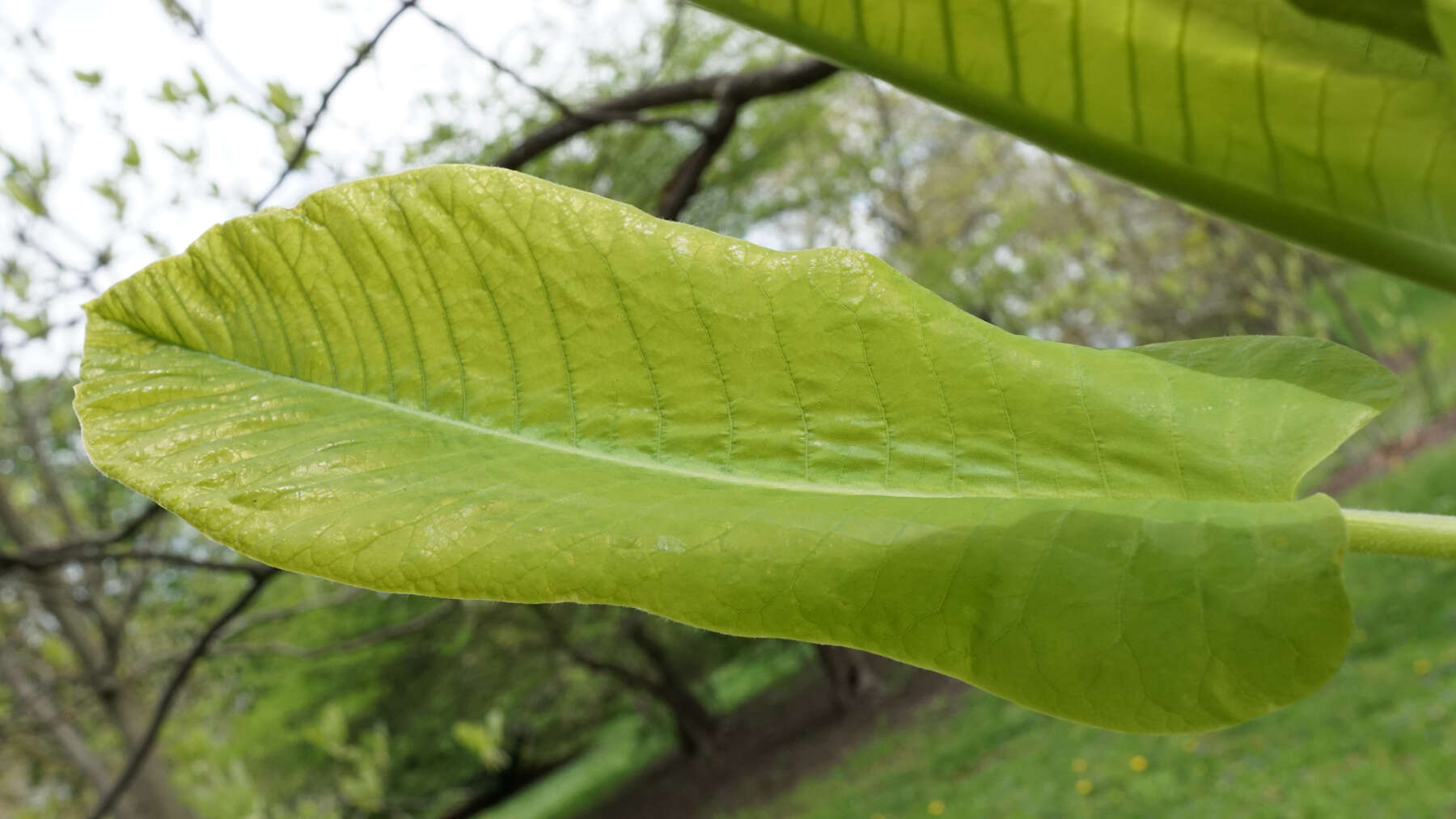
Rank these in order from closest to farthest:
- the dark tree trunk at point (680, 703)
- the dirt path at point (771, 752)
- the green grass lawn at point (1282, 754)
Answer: the green grass lawn at point (1282, 754) < the dirt path at point (771, 752) < the dark tree trunk at point (680, 703)

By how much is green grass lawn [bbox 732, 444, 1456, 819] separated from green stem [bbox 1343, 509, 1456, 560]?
4.03 meters

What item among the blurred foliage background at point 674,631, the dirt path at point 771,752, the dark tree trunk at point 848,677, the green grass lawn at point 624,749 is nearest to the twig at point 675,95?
the blurred foliage background at point 674,631

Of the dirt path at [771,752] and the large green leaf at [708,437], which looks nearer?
the large green leaf at [708,437]

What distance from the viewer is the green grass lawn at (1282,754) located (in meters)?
5.65

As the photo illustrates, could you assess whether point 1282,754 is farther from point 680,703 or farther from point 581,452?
point 680,703

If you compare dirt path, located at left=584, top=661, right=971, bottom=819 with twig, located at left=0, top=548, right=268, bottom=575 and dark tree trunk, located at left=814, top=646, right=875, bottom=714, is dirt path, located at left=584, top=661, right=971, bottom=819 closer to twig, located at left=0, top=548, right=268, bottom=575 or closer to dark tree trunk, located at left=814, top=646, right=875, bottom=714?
dark tree trunk, located at left=814, top=646, right=875, bottom=714

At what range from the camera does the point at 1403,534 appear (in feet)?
1.49

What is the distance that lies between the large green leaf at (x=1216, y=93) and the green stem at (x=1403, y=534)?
3.9 inches

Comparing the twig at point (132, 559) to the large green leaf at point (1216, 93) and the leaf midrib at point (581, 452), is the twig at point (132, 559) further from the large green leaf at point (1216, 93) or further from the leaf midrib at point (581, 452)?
the large green leaf at point (1216, 93)

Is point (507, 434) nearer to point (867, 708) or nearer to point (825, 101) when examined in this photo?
point (825, 101)

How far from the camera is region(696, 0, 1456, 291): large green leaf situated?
1.43 feet

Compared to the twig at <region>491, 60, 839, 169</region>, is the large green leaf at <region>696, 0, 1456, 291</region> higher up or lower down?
higher up

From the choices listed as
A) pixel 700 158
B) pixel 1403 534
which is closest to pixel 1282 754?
pixel 700 158

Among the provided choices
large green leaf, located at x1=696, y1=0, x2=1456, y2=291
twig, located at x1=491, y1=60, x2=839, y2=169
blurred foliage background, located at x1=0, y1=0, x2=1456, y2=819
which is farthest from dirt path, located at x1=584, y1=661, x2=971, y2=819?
large green leaf, located at x1=696, y1=0, x2=1456, y2=291
